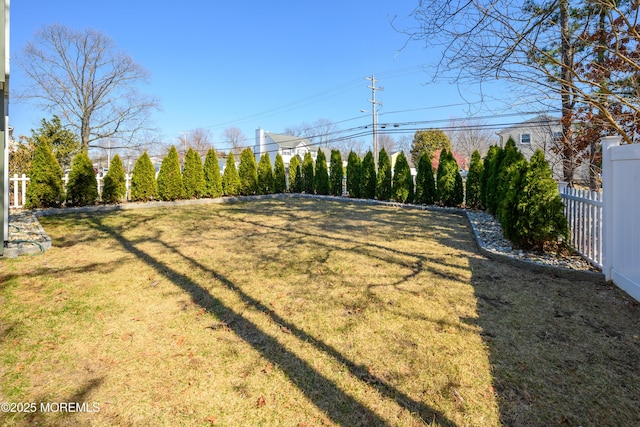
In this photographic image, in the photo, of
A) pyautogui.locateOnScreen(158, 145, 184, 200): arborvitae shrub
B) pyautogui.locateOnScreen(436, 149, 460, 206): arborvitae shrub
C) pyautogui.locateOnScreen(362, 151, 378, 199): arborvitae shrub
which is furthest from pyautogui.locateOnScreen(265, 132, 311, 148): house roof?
pyautogui.locateOnScreen(436, 149, 460, 206): arborvitae shrub

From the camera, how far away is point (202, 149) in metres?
46.8

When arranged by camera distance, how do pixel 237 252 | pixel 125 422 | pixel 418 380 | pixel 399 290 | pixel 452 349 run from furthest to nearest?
pixel 237 252
pixel 399 290
pixel 452 349
pixel 418 380
pixel 125 422

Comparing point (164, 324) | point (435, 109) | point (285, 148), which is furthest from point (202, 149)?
point (164, 324)

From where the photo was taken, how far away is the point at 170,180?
1123cm

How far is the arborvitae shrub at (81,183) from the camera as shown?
9.20 meters

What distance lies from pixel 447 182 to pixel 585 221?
6.77 meters

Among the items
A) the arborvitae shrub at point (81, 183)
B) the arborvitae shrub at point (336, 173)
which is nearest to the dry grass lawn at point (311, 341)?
the arborvitae shrub at point (81, 183)

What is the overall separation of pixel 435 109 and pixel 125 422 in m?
23.7

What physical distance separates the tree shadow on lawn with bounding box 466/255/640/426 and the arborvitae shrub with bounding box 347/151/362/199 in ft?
32.9

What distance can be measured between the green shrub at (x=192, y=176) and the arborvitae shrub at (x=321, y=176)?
498 cm

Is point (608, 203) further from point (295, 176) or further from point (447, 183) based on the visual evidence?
point (295, 176)

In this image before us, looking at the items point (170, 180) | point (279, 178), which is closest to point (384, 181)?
point (279, 178)

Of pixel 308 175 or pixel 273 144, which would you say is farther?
pixel 273 144

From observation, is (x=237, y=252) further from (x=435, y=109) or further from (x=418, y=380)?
(x=435, y=109)
